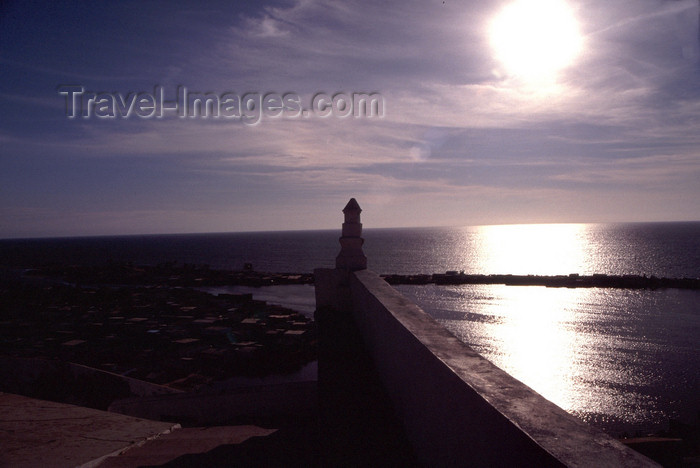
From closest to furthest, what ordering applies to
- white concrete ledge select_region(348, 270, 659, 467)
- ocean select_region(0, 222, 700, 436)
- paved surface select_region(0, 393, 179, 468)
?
white concrete ledge select_region(348, 270, 659, 467), paved surface select_region(0, 393, 179, 468), ocean select_region(0, 222, 700, 436)

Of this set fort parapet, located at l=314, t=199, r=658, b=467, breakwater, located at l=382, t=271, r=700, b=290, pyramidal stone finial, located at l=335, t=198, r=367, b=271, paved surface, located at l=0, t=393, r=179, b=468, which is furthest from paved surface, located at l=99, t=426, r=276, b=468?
breakwater, located at l=382, t=271, r=700, b=290

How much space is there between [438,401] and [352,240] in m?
4.22

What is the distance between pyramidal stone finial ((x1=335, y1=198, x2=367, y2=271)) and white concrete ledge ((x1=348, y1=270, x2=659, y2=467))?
2.80 metres

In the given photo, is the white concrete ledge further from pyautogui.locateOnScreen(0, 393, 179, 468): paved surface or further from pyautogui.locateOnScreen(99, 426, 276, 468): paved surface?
pyautogui.locateOnScreen(0, 393, 179, 468): paved surface

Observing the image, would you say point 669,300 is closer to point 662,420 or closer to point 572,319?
point 572,319

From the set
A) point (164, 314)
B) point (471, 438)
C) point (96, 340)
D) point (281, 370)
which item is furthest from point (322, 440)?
point (164, 314)

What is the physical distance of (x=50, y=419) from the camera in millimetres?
5066

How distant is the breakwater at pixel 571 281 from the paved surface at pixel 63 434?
54402 millimetres

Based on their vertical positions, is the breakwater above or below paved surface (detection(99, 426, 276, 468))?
below

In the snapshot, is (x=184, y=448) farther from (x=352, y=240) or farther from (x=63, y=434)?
(x=352, y=240)

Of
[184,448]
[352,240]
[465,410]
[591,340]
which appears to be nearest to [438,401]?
[465,410]

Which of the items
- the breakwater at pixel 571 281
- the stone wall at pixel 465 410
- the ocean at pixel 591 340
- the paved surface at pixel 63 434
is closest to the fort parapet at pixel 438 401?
the stone wall at pixel 465 410

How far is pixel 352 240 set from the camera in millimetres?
6238

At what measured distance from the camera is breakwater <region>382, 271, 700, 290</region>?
177 feet
